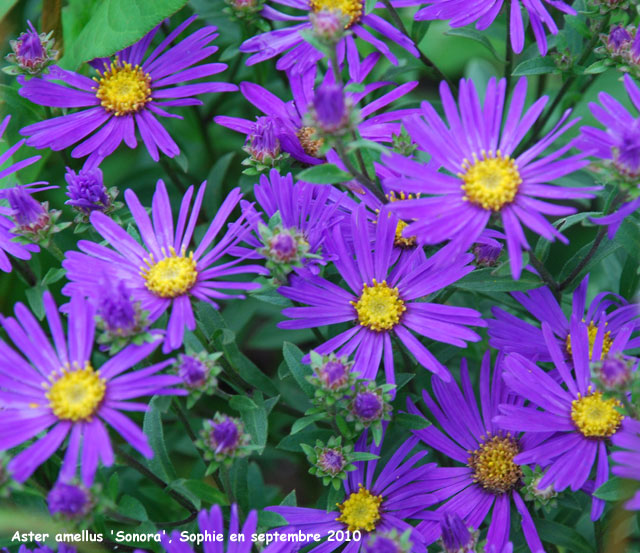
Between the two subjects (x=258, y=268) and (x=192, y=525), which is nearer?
(x=258, y=268)

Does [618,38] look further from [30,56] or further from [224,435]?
[30,56]

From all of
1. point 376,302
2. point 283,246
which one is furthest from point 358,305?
point 283,246

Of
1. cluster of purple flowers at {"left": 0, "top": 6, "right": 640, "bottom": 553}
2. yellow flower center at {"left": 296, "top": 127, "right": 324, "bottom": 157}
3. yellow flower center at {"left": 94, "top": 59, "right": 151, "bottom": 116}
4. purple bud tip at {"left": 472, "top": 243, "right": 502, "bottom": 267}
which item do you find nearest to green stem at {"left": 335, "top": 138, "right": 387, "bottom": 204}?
cluster of purple flowers at {"left": 0, "top": 6, "right": 640, "bottom": 553}

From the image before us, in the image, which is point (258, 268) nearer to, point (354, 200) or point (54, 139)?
point (354, 200)

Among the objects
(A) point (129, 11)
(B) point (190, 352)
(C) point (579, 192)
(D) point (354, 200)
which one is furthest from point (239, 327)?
(C) point (579, 192)

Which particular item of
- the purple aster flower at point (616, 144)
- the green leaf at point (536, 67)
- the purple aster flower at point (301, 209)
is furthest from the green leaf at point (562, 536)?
the green leaf at point (536, 67)
